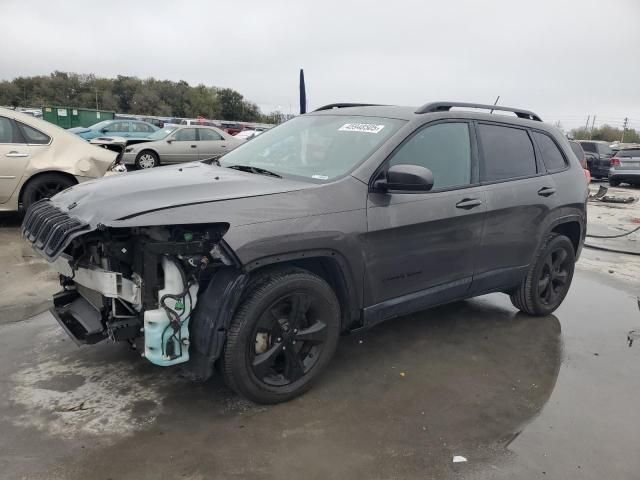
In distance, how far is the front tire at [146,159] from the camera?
49.4ft

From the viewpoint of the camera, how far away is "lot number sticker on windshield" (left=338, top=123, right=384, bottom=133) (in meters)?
3.66

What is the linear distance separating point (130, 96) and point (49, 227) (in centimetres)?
8293

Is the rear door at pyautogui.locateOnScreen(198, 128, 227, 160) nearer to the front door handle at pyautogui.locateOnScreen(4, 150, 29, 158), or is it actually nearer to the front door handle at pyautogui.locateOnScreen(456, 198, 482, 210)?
the front door handle at pyautogui.locateOnScreen(4, 150, 29, 158)

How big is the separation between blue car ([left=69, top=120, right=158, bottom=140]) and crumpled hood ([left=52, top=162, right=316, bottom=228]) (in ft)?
55.4

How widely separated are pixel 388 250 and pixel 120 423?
1.90 meters

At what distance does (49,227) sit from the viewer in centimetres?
295

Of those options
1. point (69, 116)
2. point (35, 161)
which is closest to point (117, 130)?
point (35, 161)

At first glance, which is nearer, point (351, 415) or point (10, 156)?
point (351, 415)

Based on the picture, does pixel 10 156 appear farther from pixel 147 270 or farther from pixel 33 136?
pixel 147 270

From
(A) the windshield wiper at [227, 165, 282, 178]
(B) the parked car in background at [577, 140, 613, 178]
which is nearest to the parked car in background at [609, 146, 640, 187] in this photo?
(B) the parked car in background at [577, 140, 613, 178]

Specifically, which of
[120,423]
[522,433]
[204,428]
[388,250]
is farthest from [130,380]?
[522,433]

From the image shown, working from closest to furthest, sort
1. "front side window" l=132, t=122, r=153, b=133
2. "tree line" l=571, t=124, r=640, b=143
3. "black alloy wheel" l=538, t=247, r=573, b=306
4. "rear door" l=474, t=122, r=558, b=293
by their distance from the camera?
1. "rear door" l=474, t=122, r=558, b=293
2. "black alloy wheel" l=538, t=247, r=573, b=306
3. "front side window" l=132, t=122, r=153, b=133
4. "tree line" l=571, t=124, r=640, b=143

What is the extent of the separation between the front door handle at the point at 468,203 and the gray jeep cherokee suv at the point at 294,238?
13 millimetres

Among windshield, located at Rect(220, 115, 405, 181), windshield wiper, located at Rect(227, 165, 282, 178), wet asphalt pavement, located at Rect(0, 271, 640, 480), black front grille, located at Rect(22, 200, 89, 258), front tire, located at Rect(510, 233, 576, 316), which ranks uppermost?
windshield, located at Rect(220, 115, 405, 181)
